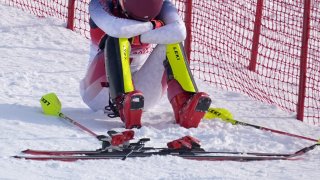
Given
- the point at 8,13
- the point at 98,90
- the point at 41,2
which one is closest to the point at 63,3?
the point at 41,2

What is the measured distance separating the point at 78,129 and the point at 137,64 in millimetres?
949

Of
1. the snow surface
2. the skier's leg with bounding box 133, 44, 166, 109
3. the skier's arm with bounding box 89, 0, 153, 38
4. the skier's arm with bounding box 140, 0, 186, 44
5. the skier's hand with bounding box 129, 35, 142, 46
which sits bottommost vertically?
the snow surface

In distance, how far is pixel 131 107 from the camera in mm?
6441

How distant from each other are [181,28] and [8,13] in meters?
4.05

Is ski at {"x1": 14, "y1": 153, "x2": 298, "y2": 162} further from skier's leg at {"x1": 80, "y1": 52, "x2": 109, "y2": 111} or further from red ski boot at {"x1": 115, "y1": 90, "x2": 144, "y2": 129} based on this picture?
skier's leg at {"x1": 80, "y1": 52, "x2": 109, "y2": 111}

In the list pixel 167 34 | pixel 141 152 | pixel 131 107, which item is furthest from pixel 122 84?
pixel 141 152

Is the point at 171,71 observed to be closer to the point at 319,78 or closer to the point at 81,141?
the point at 81,141

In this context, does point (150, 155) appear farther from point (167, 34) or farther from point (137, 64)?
point (137, 64)

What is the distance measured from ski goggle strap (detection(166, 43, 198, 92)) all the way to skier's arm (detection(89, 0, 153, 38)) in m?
0.27

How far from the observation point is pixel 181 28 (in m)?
6.76

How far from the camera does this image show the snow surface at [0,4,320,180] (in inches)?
211

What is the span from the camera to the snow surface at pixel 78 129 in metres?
5.36

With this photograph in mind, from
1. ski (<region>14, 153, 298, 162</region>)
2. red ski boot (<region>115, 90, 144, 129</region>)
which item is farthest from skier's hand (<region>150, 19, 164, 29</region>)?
ski (<region>14, 153, 298, 162</region>)

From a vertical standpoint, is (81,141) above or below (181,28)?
below
